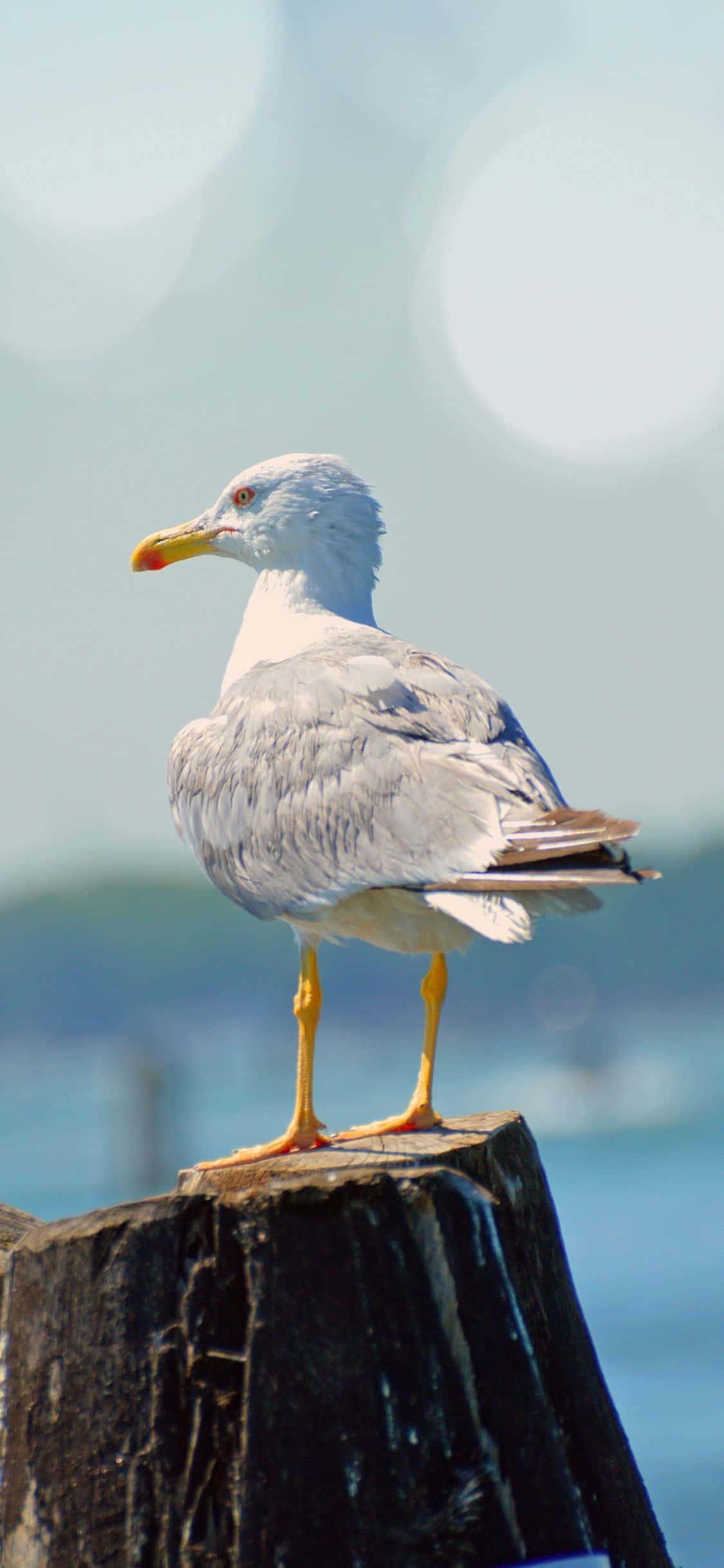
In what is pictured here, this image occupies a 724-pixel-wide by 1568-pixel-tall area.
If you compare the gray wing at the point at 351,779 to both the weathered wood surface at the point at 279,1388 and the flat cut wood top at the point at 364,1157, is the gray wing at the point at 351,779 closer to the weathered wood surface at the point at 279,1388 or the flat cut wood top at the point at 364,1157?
the flat cut wood top at the point at 364,1157

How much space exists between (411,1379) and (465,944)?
1.38m

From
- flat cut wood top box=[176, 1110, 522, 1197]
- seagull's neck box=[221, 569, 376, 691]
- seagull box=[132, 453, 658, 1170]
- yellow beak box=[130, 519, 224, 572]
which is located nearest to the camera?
flat cut wood top box=[176, 1110, 522, 1197]

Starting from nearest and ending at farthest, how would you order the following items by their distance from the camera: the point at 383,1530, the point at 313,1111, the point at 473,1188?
1. the point at 383,1530
2. the point at 473,1188
3. the point at 313,1111

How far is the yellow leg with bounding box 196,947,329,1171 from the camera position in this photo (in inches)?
155

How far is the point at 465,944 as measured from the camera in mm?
3881

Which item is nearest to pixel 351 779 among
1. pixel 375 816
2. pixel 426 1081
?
pixel 375 816

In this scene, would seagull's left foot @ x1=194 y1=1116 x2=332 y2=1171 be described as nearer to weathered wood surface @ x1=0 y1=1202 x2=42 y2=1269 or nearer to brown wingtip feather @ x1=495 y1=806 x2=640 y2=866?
weathered wood surface @ x1=0 y1=1202 x2=42 y2=1269

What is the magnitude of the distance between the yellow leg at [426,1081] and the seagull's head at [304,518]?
1.50 m

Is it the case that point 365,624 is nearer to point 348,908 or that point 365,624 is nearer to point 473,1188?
point 348,908

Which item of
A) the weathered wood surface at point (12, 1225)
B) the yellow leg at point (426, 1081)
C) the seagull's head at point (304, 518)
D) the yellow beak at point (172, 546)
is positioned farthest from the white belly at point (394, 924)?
the yellow beak at point (172, 546)

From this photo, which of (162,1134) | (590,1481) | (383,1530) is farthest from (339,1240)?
(162,1134)

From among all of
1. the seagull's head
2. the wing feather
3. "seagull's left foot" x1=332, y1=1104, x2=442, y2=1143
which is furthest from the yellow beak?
"seagull's left foot" x1=332, y1=1104, x2=442, y2=1143

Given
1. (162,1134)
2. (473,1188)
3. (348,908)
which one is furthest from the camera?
(162,1134)

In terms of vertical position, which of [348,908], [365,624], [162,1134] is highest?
[162,1134]
